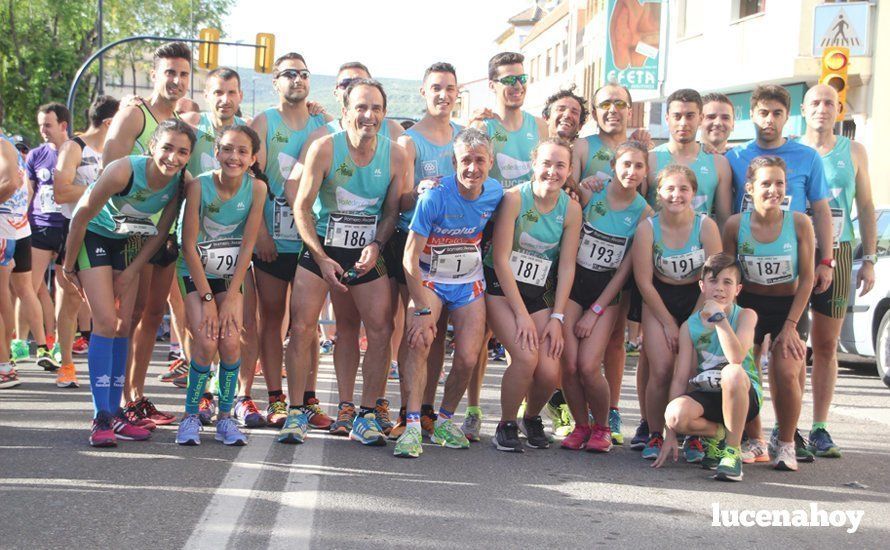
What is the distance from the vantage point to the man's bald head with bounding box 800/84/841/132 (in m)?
7.36

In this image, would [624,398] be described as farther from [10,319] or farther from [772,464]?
[10,319]

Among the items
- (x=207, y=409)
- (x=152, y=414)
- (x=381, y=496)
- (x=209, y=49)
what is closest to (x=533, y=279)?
(x=381, y=496)

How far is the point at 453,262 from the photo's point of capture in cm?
694

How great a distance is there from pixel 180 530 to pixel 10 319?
6.00 m

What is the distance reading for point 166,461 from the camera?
614cm

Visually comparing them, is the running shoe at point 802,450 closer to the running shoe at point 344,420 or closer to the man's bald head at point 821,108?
the man's bald head at point 821,108

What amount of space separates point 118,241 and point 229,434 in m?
1.31

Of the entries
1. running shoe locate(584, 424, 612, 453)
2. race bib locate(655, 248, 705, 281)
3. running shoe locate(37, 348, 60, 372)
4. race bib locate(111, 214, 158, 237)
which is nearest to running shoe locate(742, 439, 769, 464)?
running shoe locate(584, 424, 612, 453)

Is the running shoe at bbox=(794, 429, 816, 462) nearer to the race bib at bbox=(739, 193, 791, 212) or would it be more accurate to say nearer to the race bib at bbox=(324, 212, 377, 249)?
the race bib at bbox=(739, 193, 791, 212)

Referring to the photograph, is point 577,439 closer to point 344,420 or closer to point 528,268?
point 528,268

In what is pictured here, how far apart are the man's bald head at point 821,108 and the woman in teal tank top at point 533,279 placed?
5.37 feet

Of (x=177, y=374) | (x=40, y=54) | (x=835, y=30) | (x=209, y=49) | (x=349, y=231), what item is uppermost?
(x=40, y=54)

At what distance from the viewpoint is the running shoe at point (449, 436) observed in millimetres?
6914

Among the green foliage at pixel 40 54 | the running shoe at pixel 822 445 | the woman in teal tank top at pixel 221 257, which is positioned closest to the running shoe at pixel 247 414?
the woman in teal tank top at pixel 221 257
